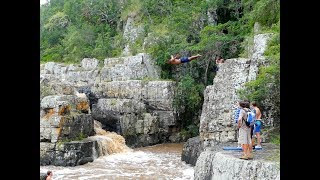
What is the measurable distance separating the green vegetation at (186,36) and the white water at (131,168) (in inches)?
169

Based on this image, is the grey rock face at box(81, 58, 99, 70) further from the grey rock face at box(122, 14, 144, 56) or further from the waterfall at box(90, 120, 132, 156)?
the waterfall at box(90, 120, 132, 156)

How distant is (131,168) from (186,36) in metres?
11.1

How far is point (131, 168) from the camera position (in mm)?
15344

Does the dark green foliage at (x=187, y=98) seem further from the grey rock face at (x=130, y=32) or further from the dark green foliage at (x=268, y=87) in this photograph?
the dark green foliage at (x=268, y=87)

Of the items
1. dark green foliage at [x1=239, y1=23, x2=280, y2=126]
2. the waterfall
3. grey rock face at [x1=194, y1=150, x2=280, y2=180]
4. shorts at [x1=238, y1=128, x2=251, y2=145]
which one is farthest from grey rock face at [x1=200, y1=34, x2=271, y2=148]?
the waterfall

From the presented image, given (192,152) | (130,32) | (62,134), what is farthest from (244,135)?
(130,32)

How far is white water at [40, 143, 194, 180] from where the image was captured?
13978 mm

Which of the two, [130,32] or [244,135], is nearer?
[244,135]

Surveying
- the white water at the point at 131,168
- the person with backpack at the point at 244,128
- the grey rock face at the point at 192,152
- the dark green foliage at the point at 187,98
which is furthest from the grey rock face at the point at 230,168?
the dark green foliage at the point at 187,98

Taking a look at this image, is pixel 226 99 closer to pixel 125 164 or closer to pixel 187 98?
pixel 125 164

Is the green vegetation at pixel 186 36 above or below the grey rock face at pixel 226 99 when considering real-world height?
above

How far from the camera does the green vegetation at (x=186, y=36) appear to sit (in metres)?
14.1

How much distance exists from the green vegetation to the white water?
430 centimetres
